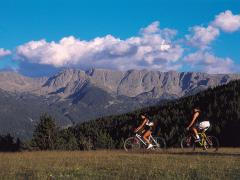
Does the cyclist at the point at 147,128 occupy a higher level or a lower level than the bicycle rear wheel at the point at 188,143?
higher

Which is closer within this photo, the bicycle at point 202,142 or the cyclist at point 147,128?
the bicycle at point 202,142

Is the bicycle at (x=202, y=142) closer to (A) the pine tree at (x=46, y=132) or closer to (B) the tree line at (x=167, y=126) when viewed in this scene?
(B) the tree line at (x=167, y=126)

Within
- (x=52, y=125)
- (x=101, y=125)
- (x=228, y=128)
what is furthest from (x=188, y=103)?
(x=52, y=125)

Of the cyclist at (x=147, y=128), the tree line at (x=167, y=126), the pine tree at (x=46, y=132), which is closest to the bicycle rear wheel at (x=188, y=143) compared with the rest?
the cyclist at (x=147, y=128)

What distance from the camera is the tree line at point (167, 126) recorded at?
6519 cm

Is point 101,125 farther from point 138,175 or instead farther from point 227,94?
point 138,175

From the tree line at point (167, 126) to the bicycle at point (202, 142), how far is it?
66.9 ft

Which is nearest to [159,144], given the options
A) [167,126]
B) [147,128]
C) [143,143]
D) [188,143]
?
[143,143]

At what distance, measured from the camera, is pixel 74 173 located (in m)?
17.2

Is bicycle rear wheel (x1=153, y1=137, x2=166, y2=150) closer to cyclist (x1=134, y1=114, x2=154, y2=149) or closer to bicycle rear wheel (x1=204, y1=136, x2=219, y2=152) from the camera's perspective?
cyclist (x1=134, y1=114, x2=154, y2=149)

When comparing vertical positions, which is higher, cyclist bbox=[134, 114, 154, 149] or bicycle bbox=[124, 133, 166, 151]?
cyclist bbox=[134, 114, 154, 149]

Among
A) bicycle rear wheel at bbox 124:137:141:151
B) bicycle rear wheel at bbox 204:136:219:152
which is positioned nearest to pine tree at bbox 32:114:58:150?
bicycle rear wheel at bbox 124:137:141:151

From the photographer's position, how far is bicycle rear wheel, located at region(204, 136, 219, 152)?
99.1 ft

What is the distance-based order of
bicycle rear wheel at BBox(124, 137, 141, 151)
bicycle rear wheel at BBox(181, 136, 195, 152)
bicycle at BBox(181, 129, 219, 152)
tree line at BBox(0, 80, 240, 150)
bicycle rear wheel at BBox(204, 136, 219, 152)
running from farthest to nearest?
tree line at BBox(0, 80, 240, 150) < bicycle rear wheel at BBox(124, 137, 141, 151) < bicycle rear wheel at BBox(181, 136, 195, 152) < bicycle rear wheel at BBox(204, 136, 219, 152) < bicycle at BBox(181, 129, 219, 152)
